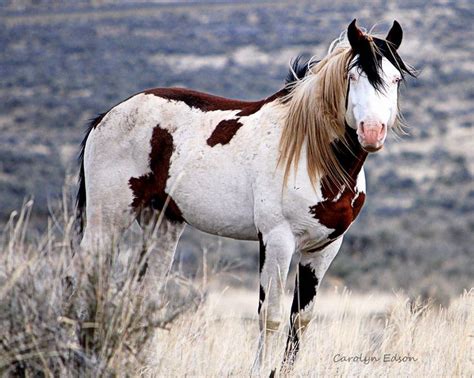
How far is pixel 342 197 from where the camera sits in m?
4.45

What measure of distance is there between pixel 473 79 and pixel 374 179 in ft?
42.2

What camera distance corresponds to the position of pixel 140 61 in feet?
131

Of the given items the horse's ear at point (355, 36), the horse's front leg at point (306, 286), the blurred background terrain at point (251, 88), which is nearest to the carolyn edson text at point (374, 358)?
the horse's front leg at point (306, 286)

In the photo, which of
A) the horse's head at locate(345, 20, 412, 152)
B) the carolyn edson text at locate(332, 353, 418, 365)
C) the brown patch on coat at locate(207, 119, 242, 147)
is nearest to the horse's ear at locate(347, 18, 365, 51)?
the horse's head at locate(345, 20, 412, 152)

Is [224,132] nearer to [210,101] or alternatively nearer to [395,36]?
[210,101]

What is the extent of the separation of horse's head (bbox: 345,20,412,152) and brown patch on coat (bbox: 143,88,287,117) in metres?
0.68

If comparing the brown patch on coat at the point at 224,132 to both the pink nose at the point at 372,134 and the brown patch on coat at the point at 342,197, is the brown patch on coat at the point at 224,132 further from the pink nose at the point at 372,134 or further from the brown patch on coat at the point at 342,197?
the pink nose at the point at 372,134

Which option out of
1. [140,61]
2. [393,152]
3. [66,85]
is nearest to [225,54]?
[140,61]

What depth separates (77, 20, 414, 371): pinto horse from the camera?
432 centimetres

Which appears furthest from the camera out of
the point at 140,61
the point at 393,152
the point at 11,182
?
the point at 140,61

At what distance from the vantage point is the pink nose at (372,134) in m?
4.05

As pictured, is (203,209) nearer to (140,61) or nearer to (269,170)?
(269,170)

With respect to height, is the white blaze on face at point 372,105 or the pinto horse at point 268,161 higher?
the white blaze on face at point 372,105

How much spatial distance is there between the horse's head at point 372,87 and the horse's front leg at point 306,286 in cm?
81
